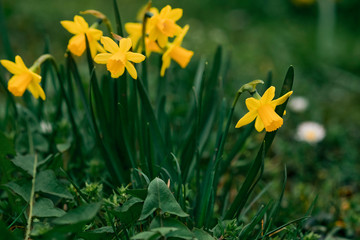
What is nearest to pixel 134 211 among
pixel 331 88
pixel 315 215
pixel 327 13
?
pixel 315 215

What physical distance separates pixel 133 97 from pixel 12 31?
237cm

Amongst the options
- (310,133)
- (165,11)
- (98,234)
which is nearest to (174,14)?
(165,11)

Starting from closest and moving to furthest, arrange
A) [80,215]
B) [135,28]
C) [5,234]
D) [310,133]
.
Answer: [5,234]
[80,215]
[135,28]
[310,133]

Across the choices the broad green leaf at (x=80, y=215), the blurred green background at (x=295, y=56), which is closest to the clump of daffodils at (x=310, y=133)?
the blurred green background at (x=295, y=56)

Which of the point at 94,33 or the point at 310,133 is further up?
the point at 94,33

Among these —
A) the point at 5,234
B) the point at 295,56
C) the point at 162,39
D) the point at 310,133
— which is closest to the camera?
the point at 5,234

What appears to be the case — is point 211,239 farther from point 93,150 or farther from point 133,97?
point 93,150

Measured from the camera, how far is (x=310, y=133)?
227cm

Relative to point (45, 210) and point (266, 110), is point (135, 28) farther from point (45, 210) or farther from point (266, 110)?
point (45, 210)

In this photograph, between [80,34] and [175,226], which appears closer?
[175,226]

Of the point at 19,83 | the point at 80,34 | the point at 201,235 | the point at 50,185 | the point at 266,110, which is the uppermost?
the point at 80,34

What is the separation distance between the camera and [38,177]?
4.42 feet

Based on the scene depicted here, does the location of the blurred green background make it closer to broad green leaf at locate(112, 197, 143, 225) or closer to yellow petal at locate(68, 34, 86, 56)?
yellow petal at locate(68, 34, 86, 56)

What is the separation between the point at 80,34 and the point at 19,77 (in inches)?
9.8
